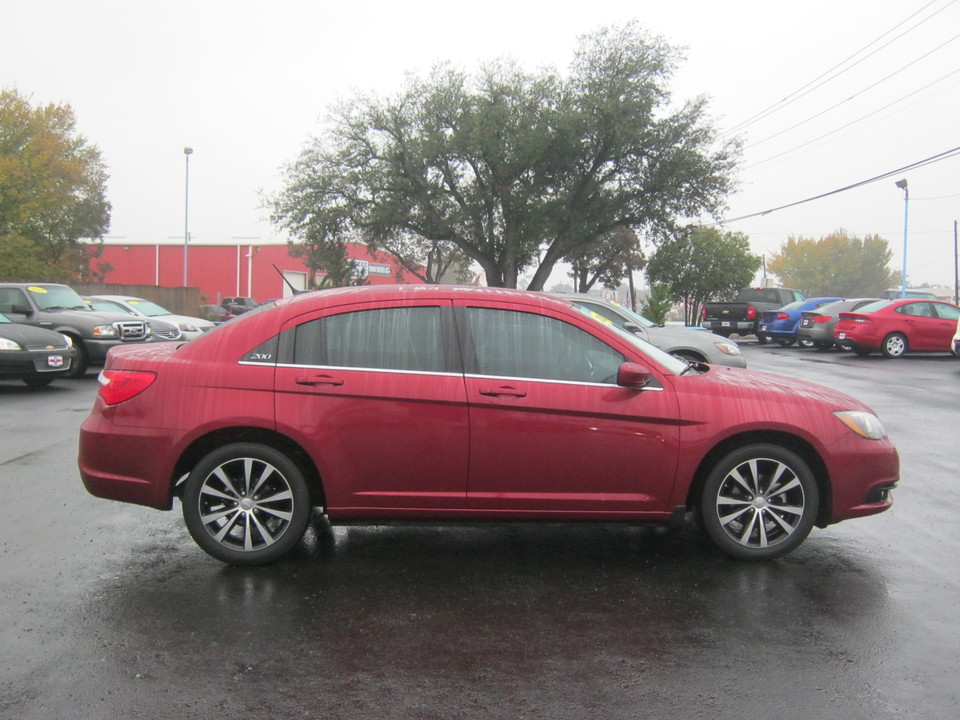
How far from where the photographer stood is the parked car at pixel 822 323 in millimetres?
23781

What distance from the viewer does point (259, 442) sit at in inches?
188

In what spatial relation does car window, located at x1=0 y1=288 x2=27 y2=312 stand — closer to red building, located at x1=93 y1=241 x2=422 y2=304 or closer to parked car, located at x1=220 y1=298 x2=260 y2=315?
parked car, located at x1=220 y1=298 x2=260 y2=315

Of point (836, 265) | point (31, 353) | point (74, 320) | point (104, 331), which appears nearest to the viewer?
point (31, 353)

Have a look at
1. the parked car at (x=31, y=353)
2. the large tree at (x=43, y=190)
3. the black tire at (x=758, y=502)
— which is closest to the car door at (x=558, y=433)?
the black tire at (x=758, y=502)

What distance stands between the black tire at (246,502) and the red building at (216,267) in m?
55.4

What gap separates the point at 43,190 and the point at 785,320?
95.1ft

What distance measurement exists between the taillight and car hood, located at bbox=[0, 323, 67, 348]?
8.94 meters

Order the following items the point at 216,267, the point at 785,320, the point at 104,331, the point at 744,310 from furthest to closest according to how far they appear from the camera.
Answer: the point at 216,267 < the point at 744,310 < the point at 785,320 < the point at 104,331

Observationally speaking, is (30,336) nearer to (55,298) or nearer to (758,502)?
(55,298)

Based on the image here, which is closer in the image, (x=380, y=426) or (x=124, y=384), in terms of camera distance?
(x=380, y=426)

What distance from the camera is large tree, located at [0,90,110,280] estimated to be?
107ft

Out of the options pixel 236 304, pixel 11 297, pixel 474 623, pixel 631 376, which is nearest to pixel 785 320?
pixel 11 297

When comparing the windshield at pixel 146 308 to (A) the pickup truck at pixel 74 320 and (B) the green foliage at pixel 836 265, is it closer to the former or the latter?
(A) the pickup truck at pixel 74 320

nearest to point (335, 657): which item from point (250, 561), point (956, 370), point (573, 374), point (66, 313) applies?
point (250, 561)
